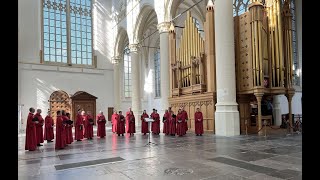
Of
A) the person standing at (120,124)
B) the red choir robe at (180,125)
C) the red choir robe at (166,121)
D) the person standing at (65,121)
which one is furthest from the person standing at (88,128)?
the red choir robe at (180,125)

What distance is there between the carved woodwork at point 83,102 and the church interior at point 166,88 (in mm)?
109

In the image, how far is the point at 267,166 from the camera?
595 centimetres

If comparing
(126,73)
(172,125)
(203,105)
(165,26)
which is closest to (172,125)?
(172,125)

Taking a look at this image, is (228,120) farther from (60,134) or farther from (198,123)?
(60,134)

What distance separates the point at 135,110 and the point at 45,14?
45.1ft

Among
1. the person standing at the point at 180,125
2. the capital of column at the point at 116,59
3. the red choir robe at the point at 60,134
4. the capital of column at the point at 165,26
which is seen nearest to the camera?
the red choir robe at the point at 60,134

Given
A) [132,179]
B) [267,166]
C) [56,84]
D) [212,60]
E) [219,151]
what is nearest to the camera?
[132,179]

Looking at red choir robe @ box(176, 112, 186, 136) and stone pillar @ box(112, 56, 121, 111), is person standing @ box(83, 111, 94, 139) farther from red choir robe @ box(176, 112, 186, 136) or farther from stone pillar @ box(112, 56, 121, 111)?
stone pillar @ box(112, 56, 121, 111)

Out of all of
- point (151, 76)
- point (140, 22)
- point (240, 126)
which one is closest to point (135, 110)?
point (140, 22)

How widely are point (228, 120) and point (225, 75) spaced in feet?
7.05

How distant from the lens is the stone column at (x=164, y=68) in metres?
18.3

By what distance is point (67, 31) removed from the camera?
28.1 metres

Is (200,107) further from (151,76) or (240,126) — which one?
(151,76)

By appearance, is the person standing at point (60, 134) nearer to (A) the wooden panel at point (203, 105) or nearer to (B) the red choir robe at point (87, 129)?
(B) the red choir robe at point (87, 129)
